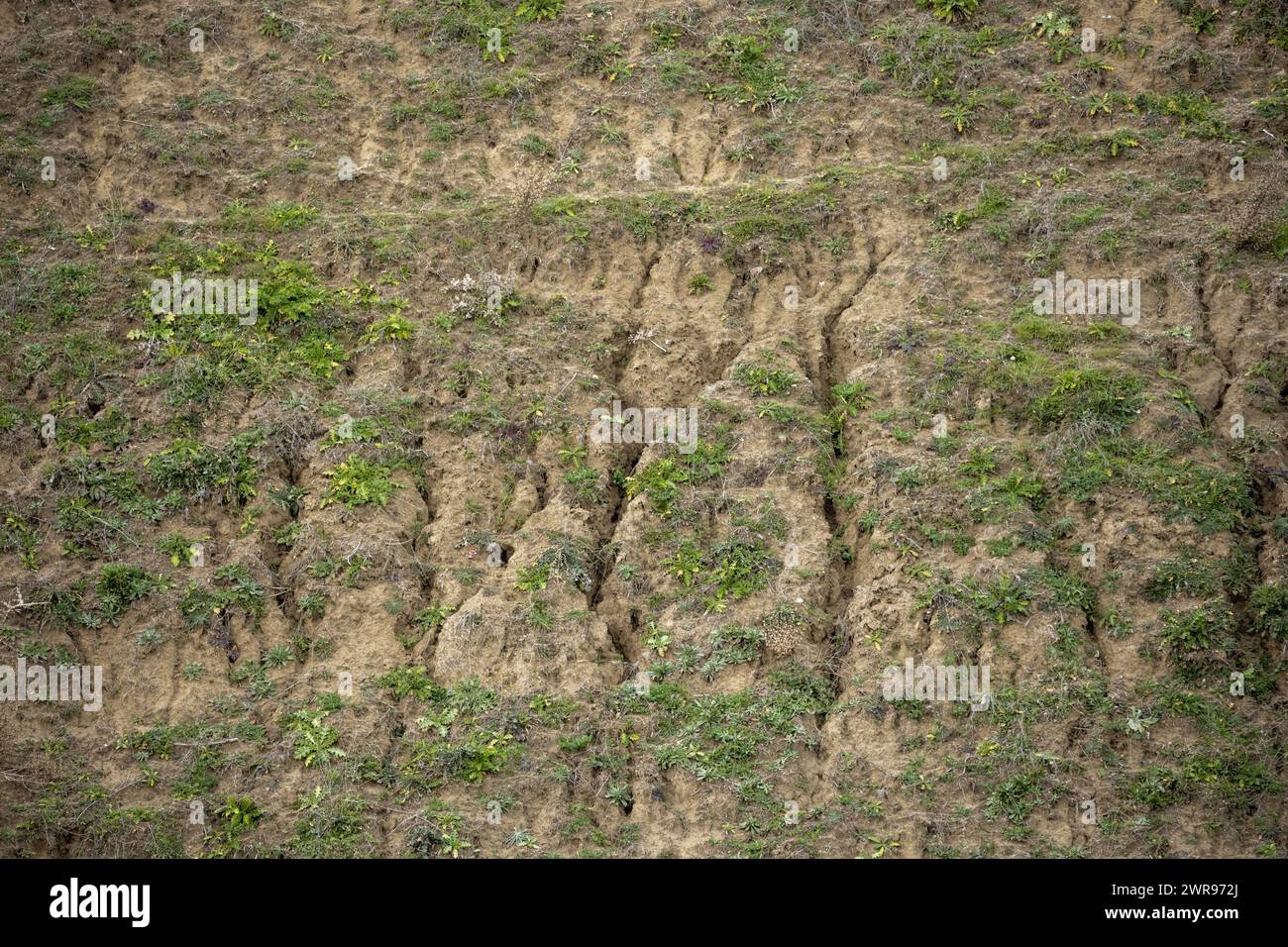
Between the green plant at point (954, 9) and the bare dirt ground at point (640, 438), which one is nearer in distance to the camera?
the bare dirt ground at point (640, 438)

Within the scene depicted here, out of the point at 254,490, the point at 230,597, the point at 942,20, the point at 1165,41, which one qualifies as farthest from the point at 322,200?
the point at 1165,41

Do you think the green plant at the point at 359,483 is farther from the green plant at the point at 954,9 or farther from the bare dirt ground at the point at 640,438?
the green plant at the point at 954,9

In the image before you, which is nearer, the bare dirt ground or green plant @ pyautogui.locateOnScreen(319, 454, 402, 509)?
the bare dirt ground

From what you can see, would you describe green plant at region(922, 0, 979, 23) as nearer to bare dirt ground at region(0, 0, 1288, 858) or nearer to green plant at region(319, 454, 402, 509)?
bare dirt ground at region(0, 0, 1288, 858)

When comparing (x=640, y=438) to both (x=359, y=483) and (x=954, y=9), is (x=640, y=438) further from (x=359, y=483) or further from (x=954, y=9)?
(x=954, y=9)

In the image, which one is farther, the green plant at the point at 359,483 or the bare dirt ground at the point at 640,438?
the green plant at the point at 359,483

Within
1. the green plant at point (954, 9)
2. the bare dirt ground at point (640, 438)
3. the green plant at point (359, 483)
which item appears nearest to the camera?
the bare dirt ground at point (640, 438)

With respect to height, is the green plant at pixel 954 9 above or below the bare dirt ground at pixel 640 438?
above

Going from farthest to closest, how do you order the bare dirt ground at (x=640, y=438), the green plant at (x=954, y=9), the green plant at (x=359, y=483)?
the green plant at (x=954, y=9) < the green plant at (x=359, y=483) < the bare dirt ground at (x=640, y=438)

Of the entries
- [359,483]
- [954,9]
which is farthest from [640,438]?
[954,9]

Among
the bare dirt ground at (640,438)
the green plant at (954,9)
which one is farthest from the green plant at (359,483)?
the green plant at (954,9)

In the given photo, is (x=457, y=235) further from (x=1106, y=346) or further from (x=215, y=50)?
(x=1106, y=346)

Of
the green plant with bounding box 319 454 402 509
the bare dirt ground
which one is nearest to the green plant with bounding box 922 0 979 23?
the bare dirt ground

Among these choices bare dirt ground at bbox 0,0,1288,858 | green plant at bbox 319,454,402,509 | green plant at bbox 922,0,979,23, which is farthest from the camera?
green plant at bbox 922,0,979,23
